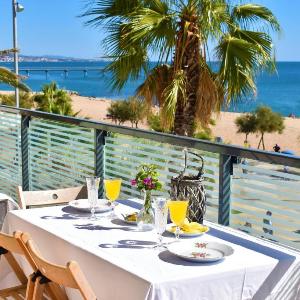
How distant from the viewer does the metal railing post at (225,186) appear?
4254 mm

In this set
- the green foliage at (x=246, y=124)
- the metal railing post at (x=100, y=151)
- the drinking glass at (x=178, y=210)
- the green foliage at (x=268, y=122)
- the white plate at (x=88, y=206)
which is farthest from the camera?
A: the green foliage at (x=268, y=122)

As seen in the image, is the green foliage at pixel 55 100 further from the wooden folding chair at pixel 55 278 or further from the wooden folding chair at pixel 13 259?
the wooden folding chair at pixel 55 278

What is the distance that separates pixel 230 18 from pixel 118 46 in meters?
2.15

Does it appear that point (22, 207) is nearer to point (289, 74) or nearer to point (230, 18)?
point (230, 18)

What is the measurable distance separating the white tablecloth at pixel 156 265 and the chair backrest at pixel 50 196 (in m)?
0.79

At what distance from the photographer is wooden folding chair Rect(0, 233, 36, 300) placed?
2908mm

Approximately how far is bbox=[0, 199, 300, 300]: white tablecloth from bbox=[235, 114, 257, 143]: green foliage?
4181 centimetres

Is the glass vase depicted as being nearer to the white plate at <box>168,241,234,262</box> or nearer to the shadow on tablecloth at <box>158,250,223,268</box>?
the white plate at <box>168,241,234,262</box>

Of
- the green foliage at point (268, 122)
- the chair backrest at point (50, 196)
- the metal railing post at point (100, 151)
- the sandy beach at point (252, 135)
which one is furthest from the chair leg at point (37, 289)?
the green foliage at point (268, 122)

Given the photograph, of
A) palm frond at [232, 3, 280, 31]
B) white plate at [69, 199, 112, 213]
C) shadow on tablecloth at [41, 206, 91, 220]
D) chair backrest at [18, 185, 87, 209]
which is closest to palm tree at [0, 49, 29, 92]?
palm frond at [232, 3, 280, 31]

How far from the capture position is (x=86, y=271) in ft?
9.19

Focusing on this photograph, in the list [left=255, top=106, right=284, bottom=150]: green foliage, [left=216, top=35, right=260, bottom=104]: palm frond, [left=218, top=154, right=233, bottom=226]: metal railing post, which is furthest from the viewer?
[left=255, top=106, right=284, bottom=150]: green foliage

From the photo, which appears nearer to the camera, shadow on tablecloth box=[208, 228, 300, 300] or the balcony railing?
shadow on tablecloth box=[208, 228, 300, 300]

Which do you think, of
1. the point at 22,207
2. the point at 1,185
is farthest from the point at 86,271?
the point at 1,185
